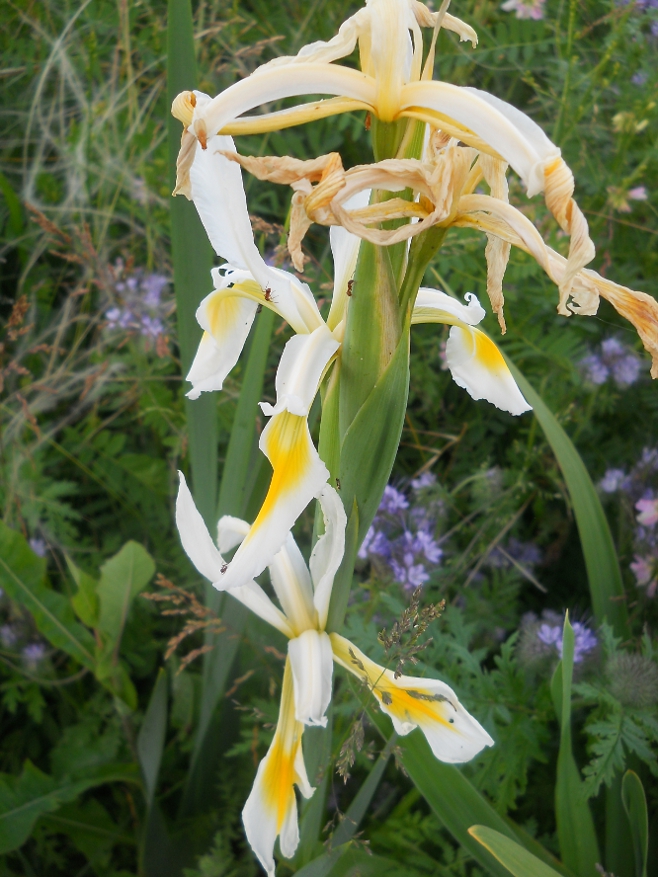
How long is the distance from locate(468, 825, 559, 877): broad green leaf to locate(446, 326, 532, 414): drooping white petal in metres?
0.46

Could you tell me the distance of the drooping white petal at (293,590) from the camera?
31.6 inches

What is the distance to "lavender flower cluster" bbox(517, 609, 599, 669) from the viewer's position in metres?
1.13

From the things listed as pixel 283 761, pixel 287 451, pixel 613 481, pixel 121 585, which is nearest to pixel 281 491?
pixel 287 451

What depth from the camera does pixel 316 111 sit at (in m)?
0.53

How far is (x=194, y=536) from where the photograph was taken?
0.76 meters

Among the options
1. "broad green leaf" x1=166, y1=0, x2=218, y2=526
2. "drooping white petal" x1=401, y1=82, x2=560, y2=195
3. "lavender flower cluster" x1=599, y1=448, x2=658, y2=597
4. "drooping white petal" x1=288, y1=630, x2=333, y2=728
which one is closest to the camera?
"drooping white petal" x1=401, y1=82, x2=560, y2=195

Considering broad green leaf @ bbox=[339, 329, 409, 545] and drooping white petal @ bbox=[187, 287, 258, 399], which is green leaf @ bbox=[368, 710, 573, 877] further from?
drooping white petal @ bbox=[187, 287, 258, 399]

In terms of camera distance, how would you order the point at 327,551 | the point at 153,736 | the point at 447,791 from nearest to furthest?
the point at 327,551, the point at 447,791, the point at 153,736

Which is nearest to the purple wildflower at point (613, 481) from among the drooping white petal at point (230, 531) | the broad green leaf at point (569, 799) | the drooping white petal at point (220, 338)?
the broad green leaf at point (569, 799)

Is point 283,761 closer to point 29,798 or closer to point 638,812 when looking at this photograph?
point 638,812

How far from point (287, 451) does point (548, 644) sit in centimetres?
77

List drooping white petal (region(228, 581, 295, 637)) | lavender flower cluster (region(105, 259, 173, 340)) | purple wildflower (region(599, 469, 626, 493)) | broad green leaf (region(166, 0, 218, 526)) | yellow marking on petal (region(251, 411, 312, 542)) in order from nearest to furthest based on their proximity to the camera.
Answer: yellow marking on petal (region(251, 411, 312, 542)) < drooping white petal (region(228, 581, 295, 637)) < broad green leaf (region(166, 0, 218, 526)) < purple wildflower (region(599, 469, 626, 493)) < lavender flower cluster (region(105, 259, 173, 340))

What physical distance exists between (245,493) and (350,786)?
1.95 feet

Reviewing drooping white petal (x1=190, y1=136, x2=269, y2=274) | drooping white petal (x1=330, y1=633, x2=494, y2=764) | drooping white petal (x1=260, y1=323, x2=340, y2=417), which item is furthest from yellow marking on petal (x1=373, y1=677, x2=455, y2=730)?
drooping white petal (x1=190, y1=136, x2=269, y2=274)
